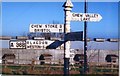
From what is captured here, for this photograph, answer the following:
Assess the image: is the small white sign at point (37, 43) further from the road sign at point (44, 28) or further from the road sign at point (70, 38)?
the road sign at point (44, 28)

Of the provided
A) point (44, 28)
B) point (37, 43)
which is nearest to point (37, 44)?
point (37, 43)

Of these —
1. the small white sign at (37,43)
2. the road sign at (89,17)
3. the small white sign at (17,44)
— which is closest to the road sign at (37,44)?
the small white sign at (37,43)

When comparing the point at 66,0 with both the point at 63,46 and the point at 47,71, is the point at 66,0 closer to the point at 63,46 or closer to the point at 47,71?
the point at 63,46

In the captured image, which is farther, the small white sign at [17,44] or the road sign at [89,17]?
the road sign at [89,17]

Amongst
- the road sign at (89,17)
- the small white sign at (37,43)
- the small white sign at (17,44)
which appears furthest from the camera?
the road sign at (89,17)

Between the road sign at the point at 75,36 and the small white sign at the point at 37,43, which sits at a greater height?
the road sign at the point at 75,36

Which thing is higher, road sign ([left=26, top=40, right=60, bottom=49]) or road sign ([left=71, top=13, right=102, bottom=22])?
road sign ([left=71, top=13, right=102, bottom=22])

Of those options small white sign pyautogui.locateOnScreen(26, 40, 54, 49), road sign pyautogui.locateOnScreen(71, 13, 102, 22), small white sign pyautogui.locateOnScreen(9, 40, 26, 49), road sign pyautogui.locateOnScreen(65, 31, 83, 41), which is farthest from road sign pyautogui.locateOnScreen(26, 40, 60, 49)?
road sign pyautogui.locateOnScreen(71, 13, 102, 22)

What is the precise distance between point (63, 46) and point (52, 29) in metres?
0.47

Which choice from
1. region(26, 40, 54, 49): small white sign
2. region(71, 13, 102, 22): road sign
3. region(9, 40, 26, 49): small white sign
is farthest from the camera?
region(71, 13, 102, 22): road sign

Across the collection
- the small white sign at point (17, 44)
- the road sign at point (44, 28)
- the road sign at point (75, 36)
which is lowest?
the small white sign at point (17, 44)

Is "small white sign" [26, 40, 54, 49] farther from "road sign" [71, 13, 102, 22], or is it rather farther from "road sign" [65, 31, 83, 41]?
"road sign" [71, 13, 102, 22]

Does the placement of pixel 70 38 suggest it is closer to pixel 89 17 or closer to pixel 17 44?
pixel 89 17

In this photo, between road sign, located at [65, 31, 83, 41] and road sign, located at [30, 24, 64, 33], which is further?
road sign, located at [30, 24, 64, 33]
